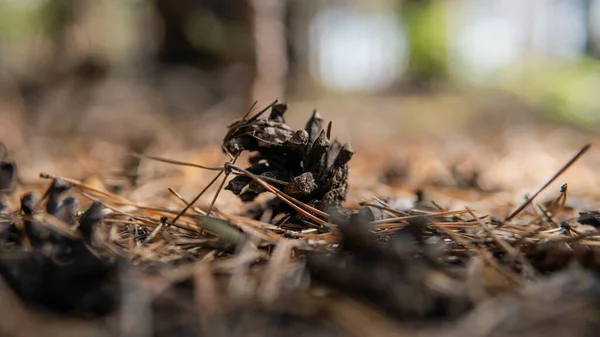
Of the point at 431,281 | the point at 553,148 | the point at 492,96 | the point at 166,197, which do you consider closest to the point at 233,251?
the point at 431,281

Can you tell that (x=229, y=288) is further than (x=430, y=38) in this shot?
No

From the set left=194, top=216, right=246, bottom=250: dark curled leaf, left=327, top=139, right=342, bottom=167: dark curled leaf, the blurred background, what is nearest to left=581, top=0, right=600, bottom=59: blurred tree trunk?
the blurred background

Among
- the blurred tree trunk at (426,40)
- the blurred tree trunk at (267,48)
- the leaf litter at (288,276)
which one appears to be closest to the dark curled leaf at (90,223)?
the leaf litter at (288,276)

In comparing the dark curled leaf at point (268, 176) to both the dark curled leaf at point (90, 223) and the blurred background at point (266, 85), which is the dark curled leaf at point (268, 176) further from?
the blurred background at point (266, 85)

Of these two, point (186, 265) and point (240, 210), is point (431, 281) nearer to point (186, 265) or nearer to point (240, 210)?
point (186, 265)

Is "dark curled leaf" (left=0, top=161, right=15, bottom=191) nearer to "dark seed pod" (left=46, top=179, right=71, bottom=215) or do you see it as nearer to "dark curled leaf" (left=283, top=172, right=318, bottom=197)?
"dark seed pod" (left=46, top=179, right=71, bottom=215)

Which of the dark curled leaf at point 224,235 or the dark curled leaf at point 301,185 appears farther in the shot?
the dark curled leaf at point 301,185

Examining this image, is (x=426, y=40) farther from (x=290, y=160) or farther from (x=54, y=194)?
(x=54, y=194)
